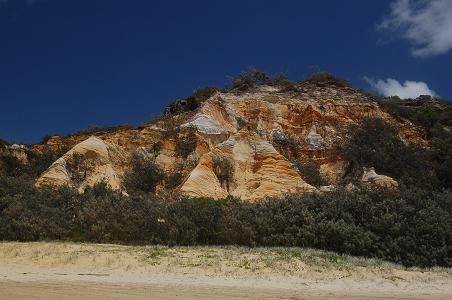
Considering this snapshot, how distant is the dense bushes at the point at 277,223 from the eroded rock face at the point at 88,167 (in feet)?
26.4

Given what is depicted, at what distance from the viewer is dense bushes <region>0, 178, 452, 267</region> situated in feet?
53.0

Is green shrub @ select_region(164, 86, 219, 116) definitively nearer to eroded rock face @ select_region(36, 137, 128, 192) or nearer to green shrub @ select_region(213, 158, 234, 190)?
eroded rock face @ select_region(36, 137, 128, 192)

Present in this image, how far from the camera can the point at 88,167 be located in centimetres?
3006

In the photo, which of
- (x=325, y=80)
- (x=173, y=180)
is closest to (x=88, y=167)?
(x=173, y=180)

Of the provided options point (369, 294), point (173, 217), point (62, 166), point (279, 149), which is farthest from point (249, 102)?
point (369, 294)

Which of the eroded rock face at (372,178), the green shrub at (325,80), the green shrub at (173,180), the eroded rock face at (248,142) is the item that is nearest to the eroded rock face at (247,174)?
the eroded rock face at (248,142)

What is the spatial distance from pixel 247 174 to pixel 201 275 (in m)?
17.3

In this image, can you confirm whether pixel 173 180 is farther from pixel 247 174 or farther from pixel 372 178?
pixel 372 178

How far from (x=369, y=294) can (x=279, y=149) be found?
972 inches

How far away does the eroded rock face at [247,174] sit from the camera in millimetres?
26888

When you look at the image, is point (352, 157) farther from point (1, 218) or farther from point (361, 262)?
point (1, 218)

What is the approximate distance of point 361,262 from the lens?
14391 millimetres

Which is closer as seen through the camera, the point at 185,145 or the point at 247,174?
the point at 247,174

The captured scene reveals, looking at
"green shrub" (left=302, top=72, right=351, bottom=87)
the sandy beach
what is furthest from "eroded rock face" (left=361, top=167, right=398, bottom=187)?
"green shrub" (left=302, top=72, right=351, bottom=87)
